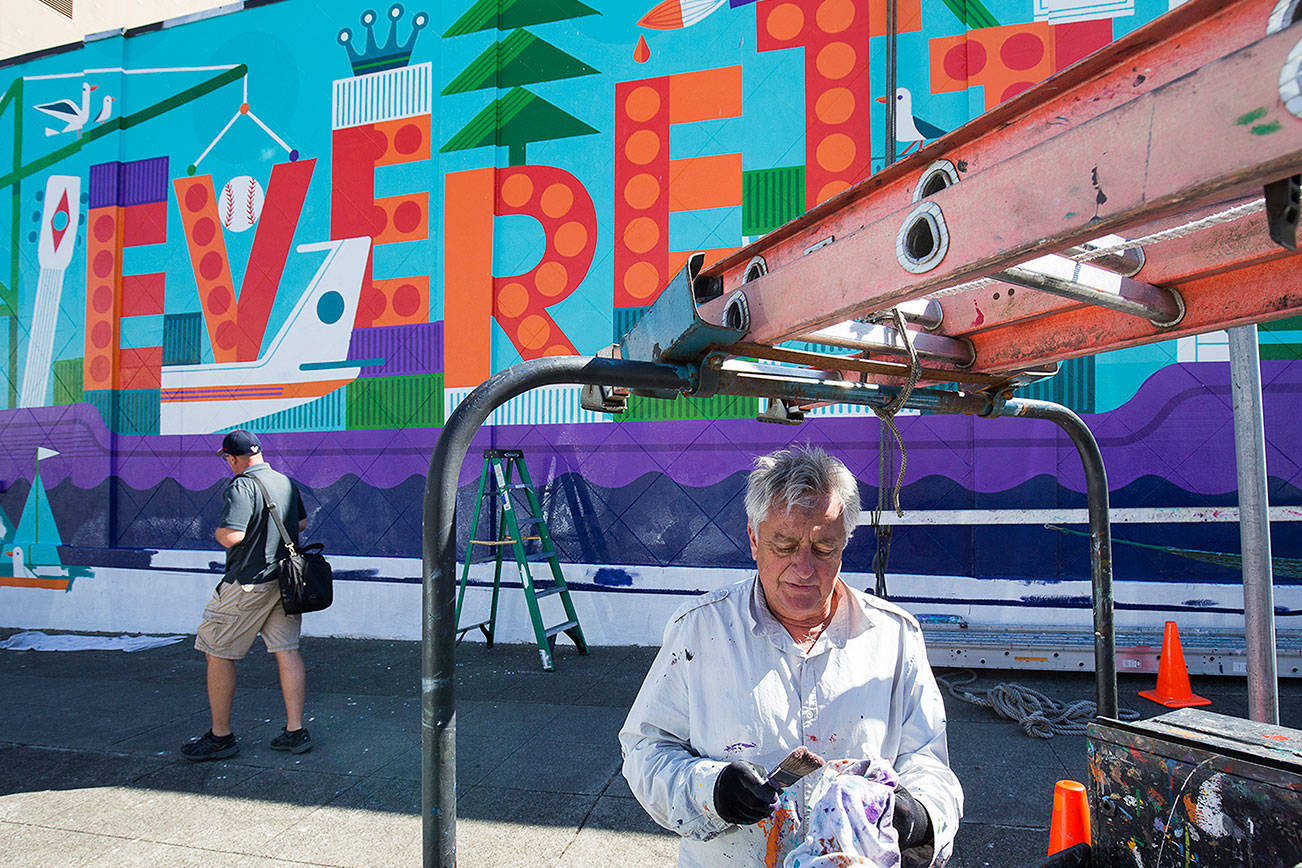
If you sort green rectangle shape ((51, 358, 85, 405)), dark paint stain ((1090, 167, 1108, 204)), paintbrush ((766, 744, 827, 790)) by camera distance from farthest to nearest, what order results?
green rectangle shape ((51, 358, 85, 405)) → paintbrush ((766, 744, 827, 790)) → dark paint stain ((1090, 167, 1108, 204))

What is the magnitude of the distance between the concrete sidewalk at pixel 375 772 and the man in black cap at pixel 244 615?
0.45 feet

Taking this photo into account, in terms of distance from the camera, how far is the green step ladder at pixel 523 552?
550 centimetres

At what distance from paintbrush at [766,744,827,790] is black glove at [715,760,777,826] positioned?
3cm

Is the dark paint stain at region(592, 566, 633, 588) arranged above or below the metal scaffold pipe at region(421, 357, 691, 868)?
below

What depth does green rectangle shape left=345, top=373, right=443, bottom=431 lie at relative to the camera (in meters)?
6.71

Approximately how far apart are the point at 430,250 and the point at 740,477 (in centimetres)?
351

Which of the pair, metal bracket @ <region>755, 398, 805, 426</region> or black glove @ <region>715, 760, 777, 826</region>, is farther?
metal bracket @ <region>755, 398, 805, 426</region>

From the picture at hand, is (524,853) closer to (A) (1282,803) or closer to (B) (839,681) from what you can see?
(B) (839,681)

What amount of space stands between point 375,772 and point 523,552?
2070 millimetres

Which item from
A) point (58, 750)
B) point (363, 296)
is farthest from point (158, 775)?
point (363, 296)

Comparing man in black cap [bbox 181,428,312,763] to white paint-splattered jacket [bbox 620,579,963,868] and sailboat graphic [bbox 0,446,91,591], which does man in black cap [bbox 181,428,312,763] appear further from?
sailboat graphic [bbox 0,446,91,591]

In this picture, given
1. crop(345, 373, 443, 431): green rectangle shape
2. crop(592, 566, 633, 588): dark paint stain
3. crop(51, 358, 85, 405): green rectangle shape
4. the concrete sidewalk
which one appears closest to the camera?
the concrete sidewalk

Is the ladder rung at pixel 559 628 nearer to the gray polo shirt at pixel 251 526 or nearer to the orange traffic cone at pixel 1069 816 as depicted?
the gray polo shirt at pixel 251 526

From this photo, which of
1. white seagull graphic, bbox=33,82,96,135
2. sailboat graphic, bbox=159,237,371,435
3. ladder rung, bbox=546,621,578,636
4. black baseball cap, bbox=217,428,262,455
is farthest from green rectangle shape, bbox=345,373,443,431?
white seagull graphic, bbox=33,82,96,135
